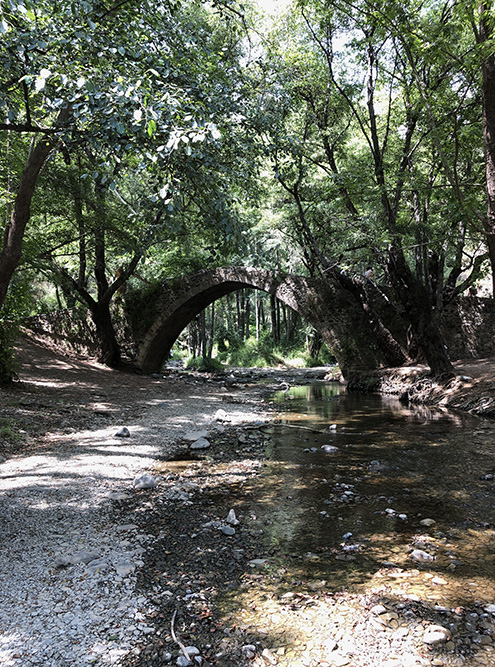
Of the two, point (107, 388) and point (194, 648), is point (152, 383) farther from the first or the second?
point (194, 648)

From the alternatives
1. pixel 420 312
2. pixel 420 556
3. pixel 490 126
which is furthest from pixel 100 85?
pixel 420 312

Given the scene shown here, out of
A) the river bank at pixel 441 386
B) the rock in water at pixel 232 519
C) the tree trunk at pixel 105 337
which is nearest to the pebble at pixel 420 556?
the rock in water at pixel 232 519

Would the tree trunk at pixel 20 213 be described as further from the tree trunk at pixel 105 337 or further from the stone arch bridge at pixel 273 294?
the tree trunk at pixel 105 337

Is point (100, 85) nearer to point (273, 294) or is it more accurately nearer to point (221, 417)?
point (221, 417)

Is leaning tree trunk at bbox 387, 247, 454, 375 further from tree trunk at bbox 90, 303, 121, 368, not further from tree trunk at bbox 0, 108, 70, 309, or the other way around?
tree trunk at bbox 90, 303, 121, 368

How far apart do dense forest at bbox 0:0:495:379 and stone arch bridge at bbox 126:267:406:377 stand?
1.84ft

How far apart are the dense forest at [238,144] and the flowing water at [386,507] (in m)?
2.22

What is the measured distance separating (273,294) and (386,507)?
11437 mm

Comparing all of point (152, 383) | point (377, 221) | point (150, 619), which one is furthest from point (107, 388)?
point (150, 619)

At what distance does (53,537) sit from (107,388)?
8709 millimetres

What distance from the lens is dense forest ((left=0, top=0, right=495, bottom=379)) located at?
11.5 feet

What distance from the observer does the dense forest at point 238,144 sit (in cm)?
351

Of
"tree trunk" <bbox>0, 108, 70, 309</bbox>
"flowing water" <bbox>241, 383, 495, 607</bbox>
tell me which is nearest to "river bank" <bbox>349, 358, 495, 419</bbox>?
"flowing water" <bbox>241, 383, 495, 607</bbox>

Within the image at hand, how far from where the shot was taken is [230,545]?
2.97m
